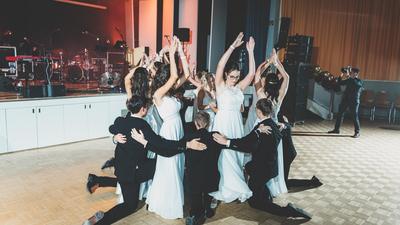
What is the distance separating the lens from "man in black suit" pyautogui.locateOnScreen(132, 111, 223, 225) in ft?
9.62

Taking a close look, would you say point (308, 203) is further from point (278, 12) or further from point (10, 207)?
point (278, 12)

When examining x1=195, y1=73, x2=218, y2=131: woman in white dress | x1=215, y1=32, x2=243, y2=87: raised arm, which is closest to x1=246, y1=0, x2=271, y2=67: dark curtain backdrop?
x1=195, y1=73, x2=218, y2=131: woman in white dress

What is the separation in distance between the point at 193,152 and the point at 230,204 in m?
0.98

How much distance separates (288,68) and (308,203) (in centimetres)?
507

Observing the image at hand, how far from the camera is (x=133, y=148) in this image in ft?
9.45

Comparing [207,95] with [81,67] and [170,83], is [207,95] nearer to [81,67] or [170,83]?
[170,83]

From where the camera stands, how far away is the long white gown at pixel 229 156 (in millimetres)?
3445

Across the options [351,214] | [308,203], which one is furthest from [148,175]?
[351,214]

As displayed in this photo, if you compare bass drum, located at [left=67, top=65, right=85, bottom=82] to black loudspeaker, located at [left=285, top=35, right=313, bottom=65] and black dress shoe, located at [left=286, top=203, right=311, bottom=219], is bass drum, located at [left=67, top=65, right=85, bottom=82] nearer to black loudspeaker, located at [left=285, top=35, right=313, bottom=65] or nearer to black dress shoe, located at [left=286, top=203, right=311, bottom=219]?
black loudspeaker, located at [left=285, top=35, right=313, bottom=65]

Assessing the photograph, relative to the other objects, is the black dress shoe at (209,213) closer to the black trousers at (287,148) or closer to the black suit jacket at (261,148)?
the black suit jacket at (261,148)

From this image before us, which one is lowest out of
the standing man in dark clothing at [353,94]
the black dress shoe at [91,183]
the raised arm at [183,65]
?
the black dress shoe at [91,183]

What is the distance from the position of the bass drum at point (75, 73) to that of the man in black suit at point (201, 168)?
8468mm

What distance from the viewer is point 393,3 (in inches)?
383

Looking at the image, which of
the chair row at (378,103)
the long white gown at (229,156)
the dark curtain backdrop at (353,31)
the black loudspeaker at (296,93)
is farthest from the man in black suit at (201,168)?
the dark curtain backdrop at (353,31)
